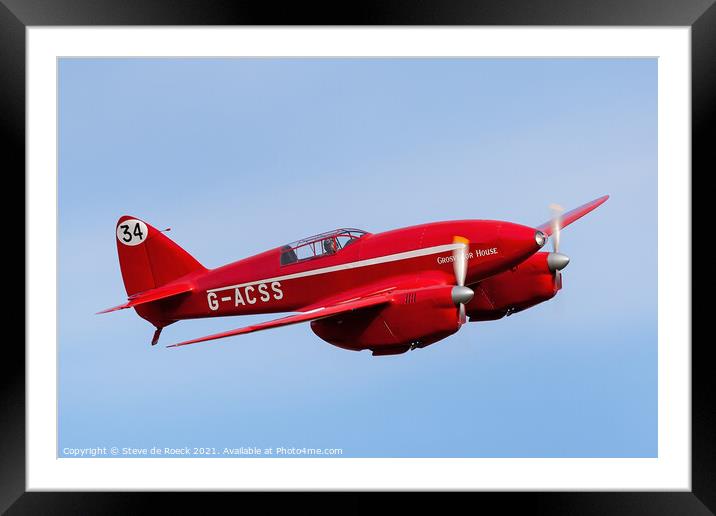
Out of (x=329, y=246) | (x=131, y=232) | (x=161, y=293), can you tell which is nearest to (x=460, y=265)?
(x=329, y=246)

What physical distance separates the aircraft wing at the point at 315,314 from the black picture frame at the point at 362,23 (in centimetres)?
233

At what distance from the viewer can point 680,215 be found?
14602mm

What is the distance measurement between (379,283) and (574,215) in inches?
155

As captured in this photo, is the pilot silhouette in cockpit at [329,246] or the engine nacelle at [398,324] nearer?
the engine nacelle at [398,324]

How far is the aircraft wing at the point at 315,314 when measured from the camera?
14172mm

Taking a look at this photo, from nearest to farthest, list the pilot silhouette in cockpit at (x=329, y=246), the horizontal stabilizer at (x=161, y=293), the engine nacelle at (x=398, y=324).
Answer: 1. the engine nacelle at (x=398, y=324)
2. the pilot silhouette in cockpit at (x=329, y=246)
3. the horizontal stabilizer at (x=161, y=293)

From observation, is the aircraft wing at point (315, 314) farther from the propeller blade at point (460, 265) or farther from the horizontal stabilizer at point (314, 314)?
the propeller blade at point (460, 265)

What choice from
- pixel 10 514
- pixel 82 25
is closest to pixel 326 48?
pixel 82 25

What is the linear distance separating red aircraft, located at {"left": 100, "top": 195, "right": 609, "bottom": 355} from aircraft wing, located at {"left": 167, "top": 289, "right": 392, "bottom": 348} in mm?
17

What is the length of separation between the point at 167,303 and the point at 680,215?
9161mm

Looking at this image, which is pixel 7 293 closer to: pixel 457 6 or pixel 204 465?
pixel 204 465

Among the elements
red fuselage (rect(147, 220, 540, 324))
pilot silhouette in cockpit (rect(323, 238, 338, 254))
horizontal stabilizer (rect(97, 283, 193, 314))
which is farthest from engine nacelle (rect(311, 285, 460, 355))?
horizontal stabilizer (rect(97, 283, 193, 314))

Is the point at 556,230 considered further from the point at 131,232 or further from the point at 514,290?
the point at 131,232

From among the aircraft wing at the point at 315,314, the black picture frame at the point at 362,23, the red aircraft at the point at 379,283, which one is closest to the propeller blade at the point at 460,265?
the red aircraft at the point at 379,283
